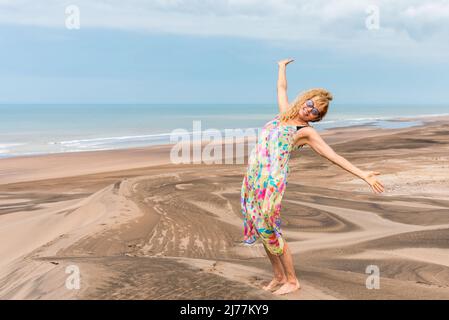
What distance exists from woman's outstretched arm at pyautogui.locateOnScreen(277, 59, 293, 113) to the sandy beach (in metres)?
1.55

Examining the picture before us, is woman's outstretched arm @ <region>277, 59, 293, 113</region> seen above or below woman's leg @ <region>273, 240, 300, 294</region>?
above

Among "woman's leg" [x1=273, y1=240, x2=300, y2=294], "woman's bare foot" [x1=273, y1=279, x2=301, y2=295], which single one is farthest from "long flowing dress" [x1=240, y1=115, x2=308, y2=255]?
"woman's bare foot" [x1=273, y1=279, x2=301, y2=295]

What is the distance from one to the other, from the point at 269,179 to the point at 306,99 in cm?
70

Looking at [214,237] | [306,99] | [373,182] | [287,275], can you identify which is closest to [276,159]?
[306,99]

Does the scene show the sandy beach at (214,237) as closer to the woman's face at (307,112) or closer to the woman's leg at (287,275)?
the woman's leg at (287,275)

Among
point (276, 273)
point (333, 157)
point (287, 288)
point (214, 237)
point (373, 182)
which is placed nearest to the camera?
point (373, 182)

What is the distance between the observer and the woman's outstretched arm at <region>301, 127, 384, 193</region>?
11.4 feet

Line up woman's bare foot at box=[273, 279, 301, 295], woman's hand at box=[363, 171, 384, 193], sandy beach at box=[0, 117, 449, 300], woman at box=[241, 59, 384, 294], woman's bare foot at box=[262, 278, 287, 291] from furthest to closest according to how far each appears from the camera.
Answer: sandy beach at box=[0, 117, 449, 300]
woman's bare foot at box=[262, 278, 287, 291]
woman's bare foot at box=[273, 279, 301, 295]
woman at box=[241, 59, 384, 294]
woman's hand at box=[363, 171, 384, 193]

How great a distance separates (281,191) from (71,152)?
24966 mm

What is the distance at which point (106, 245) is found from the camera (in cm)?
691

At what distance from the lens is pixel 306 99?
151 inches

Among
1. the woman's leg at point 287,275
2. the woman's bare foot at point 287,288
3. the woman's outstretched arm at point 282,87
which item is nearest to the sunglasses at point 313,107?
the woman's outstretched arm at point 282,87

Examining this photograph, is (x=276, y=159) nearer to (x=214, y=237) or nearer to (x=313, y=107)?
(x=313, y=107)

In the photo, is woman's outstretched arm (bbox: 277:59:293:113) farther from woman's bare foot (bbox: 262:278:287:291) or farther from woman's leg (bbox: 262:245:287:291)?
woman's bare foot (bbox: 262:278:287:291)
